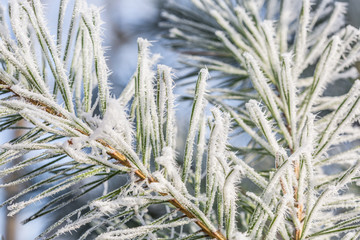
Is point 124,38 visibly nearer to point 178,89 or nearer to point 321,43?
point 178,89

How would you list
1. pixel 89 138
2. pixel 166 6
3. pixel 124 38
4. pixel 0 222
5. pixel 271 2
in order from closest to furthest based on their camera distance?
1. pixel 89 138
2. pixel 0 222
3. pixel 271 2
4. pixel 166 6
5. pixel 124 38

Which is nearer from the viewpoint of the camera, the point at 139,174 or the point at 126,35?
the point at 139,174

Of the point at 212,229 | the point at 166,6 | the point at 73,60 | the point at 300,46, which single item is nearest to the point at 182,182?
the point at 212,229

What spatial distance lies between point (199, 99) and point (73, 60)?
17 centimetres

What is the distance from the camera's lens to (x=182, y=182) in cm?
35

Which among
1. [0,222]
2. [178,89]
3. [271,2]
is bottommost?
[0,222]

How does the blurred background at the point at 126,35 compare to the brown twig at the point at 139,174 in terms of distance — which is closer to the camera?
the brown twig at the point at 139,174

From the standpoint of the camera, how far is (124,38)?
1.51 metres

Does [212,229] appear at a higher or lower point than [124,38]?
lower

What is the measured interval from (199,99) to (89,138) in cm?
9

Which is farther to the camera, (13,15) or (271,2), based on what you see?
(271,2)

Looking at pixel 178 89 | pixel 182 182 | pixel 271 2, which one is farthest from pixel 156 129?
pixel 271 2

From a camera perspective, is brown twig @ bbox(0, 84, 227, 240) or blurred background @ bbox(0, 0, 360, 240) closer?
brown twig @ bbox(0, 84, 227, 240)

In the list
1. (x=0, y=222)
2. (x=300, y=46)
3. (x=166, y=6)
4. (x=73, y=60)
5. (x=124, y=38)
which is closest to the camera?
(x=73, y=60)
